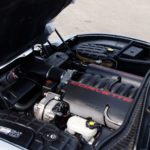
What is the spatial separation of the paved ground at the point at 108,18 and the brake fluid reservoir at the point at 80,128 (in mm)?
3673

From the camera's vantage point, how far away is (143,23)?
258 inches

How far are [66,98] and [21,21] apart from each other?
1.80 ft

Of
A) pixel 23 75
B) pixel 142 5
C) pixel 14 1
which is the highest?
pixel 14 1

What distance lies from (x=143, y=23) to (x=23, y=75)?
14.7 feet

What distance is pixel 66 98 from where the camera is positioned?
7.36ft

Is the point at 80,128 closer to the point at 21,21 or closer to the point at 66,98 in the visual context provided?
the point at 66,98

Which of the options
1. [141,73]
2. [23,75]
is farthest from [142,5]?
[23,75]

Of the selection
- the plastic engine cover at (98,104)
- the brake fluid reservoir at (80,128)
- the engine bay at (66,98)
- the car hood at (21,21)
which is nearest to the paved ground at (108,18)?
the engine bay at (66,98)

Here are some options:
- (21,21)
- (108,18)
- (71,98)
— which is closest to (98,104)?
(71,98)

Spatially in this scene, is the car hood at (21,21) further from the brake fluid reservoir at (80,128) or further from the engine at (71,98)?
the brake fluid reservoir at (80,128)

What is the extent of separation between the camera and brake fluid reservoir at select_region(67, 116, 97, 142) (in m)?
2.04

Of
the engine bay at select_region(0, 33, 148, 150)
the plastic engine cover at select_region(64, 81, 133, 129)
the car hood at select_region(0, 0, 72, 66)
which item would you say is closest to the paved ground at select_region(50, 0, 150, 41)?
the engine bay at select_region(0, 33, 148, 150)

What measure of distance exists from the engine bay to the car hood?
177 millimetres

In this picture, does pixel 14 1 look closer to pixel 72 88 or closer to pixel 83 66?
pixel 72 88
